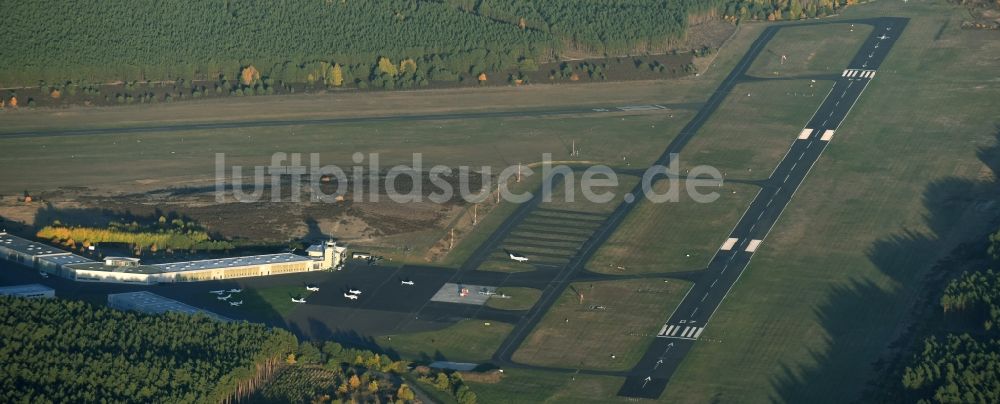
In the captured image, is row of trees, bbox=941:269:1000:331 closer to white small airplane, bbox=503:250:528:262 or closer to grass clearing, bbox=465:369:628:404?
grass clearing, bbox=465:369:628:404

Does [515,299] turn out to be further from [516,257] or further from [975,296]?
[975,296]

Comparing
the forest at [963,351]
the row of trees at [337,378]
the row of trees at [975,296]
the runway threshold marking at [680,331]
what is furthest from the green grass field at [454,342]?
the row of trees at [975,296]

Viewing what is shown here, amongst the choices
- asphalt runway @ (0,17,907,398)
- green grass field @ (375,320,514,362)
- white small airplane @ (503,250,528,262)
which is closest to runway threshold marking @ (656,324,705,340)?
asphalt runway @ (0,17,907,398)

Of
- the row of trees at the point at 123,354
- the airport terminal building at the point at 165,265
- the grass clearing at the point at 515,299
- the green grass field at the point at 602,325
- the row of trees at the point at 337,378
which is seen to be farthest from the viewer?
the airport terminal building at the point at 165,265

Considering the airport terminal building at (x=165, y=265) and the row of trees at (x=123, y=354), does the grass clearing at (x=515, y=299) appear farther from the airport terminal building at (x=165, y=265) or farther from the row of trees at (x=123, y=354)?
the row of trees at (x=123, y=354)

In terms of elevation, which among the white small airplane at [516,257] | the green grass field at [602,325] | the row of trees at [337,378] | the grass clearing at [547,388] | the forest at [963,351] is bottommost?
the grass clearing at [547,388]

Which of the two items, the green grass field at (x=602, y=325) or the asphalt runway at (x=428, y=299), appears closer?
the green grass field at (x=602, y=325)

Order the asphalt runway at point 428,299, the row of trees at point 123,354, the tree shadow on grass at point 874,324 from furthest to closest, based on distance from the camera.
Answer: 1. the asphalt runway at point 428,299
2. the tree shadow on grass at point 874,324
3. the row of trees at point 123,354

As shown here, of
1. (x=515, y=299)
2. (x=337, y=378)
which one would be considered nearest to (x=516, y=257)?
(x=515, y=299)
